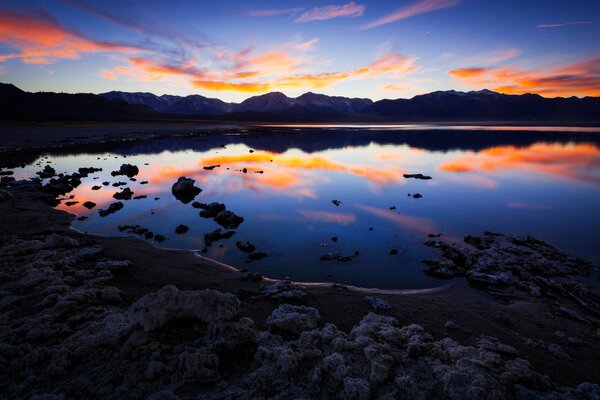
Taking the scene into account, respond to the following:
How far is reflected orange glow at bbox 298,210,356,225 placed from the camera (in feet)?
42.7

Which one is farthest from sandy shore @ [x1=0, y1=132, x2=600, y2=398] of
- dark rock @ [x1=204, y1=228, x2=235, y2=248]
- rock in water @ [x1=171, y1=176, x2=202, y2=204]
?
rock in water @ [x1=171, y1=176, x2=202, y2=204]

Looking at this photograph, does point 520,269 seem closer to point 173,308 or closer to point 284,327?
point 284,327

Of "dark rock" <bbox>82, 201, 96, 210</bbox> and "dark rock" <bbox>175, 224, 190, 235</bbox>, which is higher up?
"dark rock" <bbox>82, 201, 96, 210</bbox>

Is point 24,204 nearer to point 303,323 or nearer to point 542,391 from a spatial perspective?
point 303,323

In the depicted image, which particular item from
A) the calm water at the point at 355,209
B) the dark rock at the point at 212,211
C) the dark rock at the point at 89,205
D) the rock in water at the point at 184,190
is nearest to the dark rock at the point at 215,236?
the calm water at the point at 355,209

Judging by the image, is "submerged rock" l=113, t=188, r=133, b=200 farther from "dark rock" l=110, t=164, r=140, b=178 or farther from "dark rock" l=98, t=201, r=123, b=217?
"dark rock" l=110, t=164, r=140, b=178

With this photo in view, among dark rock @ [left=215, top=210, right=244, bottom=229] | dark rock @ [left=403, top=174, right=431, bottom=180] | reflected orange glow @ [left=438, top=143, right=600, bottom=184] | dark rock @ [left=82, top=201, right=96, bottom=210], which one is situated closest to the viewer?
dark rock @ [left=215, top=210, right=244, bottom=229]

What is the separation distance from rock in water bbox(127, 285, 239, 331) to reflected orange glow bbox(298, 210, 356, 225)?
807 centimetres

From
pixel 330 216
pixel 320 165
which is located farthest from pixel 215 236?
pixel 320 165

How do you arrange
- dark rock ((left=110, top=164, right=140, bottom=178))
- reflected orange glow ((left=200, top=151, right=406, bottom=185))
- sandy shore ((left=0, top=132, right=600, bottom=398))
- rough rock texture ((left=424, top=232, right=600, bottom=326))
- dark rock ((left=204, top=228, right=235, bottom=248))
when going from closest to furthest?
sandy shore ((left=0, top=132, right=600, bottom=398))
rough rock texture ((left=424, top=232, right=600, bottom=326))
dark rock ((left=204, top=228, right=235, bottom=248))
dark rock ((left=110, top=164, right=140, bottom=178))
reflected orange glow ((left=200, top=151, right=406, bottom=185))

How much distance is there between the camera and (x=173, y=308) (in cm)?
508

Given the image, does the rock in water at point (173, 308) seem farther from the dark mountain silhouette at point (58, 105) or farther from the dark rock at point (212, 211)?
the dark mountain silhouette at point (58, 105)

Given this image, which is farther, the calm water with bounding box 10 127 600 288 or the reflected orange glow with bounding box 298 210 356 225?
the reflected orange glow with bounding box 298 210 356 225

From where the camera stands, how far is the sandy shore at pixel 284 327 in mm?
4102
